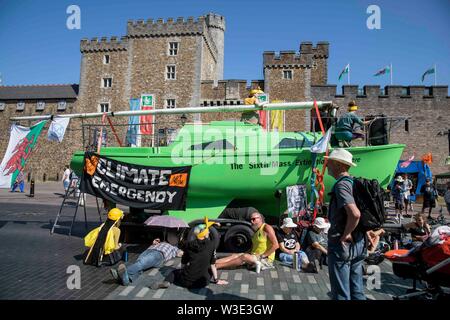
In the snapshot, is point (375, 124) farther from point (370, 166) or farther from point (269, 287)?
point (269, 287)

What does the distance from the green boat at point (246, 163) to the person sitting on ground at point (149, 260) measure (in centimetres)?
91

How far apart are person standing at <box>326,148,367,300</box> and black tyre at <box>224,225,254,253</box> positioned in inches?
141

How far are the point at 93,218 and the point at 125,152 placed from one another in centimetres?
528

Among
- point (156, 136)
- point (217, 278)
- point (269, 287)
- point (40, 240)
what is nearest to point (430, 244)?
point (269, 287)

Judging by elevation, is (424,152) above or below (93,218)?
above

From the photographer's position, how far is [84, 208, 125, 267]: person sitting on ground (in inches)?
246

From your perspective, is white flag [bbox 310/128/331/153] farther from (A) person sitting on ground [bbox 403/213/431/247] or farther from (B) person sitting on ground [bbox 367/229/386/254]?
(A) person sitting on ground [bbox 403/213/431/247]

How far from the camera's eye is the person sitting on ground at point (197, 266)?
5062mm

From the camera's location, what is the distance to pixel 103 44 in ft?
116

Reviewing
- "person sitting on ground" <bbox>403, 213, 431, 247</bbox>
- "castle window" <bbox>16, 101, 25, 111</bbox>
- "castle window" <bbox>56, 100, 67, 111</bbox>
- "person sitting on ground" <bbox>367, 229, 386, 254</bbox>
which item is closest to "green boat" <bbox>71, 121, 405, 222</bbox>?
"person sitting on ground" <bbox>403, 213, 431, 247</bbox>

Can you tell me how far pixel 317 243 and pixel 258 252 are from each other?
127 centimetres

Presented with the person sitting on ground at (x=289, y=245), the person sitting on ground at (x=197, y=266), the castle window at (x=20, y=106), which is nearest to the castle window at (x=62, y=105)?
the castle window at (x=20, y=106)

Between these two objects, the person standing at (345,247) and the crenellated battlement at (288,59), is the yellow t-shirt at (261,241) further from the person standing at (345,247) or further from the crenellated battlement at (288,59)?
the crenellated battlement at (288,59)

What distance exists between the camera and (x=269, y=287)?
5180mm
